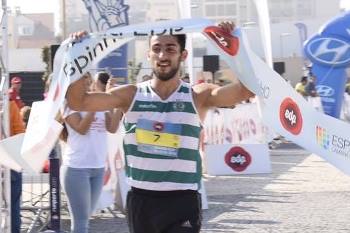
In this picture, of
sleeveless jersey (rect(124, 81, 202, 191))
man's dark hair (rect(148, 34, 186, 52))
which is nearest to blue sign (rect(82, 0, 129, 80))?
man's dark hair (rect(148, 34, 186, 52))

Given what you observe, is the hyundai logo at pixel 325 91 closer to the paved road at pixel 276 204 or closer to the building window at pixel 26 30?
the paved road at pixel 276 204

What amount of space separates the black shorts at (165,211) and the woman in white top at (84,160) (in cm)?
217

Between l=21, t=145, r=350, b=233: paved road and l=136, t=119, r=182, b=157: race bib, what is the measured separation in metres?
4.65

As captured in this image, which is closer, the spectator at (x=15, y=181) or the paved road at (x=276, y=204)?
the spectator at (x=15, y=181)

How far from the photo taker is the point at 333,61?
601 inches

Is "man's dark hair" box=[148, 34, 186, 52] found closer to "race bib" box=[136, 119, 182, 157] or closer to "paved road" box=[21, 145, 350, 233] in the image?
"race bib" box=[136, 119, 182, 157]

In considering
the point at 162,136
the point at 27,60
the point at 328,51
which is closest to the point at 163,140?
the point at 162,136

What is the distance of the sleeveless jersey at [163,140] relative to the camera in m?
4.74

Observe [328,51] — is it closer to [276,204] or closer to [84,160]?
[276,204]

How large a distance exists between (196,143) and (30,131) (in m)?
1.12

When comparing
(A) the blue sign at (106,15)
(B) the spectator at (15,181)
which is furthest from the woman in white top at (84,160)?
(A) the blue sign at (106,15)

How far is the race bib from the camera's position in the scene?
4.75 meters

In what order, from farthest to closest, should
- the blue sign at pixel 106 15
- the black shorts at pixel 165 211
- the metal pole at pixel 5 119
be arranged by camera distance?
the blue sign at pixel 106 15 < the metal pole at pixel 5 119 < the black shorts at pixel 165 211

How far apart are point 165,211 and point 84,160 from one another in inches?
94.7
